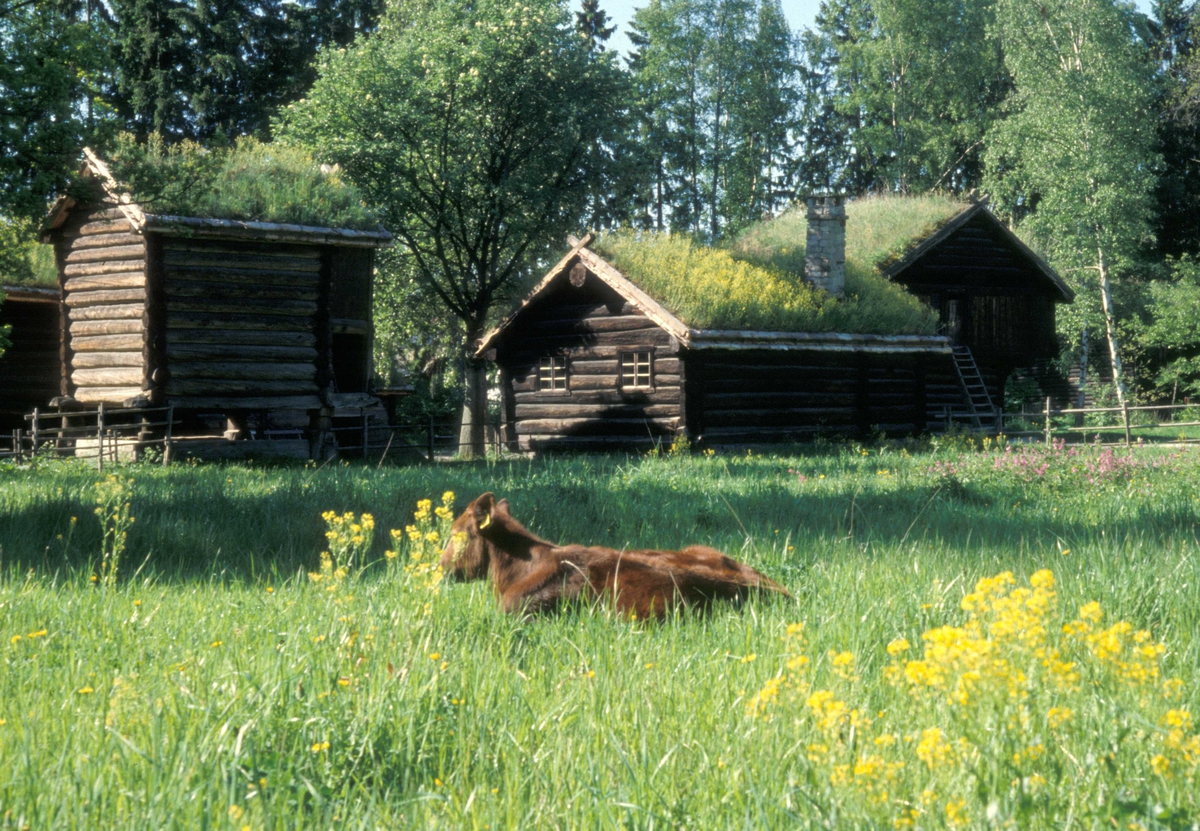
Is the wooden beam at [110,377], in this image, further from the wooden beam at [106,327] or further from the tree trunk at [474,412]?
the tree trunk at [474,412]

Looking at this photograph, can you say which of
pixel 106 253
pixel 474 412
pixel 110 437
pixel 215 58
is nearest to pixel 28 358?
pixel 106 253

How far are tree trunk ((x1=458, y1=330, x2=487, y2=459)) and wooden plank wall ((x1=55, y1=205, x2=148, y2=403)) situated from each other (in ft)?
29.6

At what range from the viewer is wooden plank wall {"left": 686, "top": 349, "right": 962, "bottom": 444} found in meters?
21.5

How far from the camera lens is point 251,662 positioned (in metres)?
3.63

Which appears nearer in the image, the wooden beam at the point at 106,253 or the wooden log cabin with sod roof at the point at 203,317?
the wooden log cabin with sod roof at the point at 203,317

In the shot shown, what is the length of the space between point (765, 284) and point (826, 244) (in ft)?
7.20

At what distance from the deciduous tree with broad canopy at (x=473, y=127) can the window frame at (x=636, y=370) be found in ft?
18.2

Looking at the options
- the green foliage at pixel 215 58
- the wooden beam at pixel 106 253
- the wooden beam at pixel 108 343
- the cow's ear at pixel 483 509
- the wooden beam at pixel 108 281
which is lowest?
the cow's ear at pixel 483 509

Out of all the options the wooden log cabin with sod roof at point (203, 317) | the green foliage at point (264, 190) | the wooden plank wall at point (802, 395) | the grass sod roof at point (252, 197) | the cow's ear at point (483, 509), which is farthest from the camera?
the wooden plank wall at point (802, 395)

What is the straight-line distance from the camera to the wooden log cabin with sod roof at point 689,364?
20969 millimetres

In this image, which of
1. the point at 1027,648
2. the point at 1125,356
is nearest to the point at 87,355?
the point at 1027,648

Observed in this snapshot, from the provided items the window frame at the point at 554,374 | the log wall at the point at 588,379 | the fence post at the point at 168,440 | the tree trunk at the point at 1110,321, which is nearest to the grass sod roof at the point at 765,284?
the log wall at the point at 588,379

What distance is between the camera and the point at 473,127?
27.8 metres

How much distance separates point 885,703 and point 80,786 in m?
2.37
